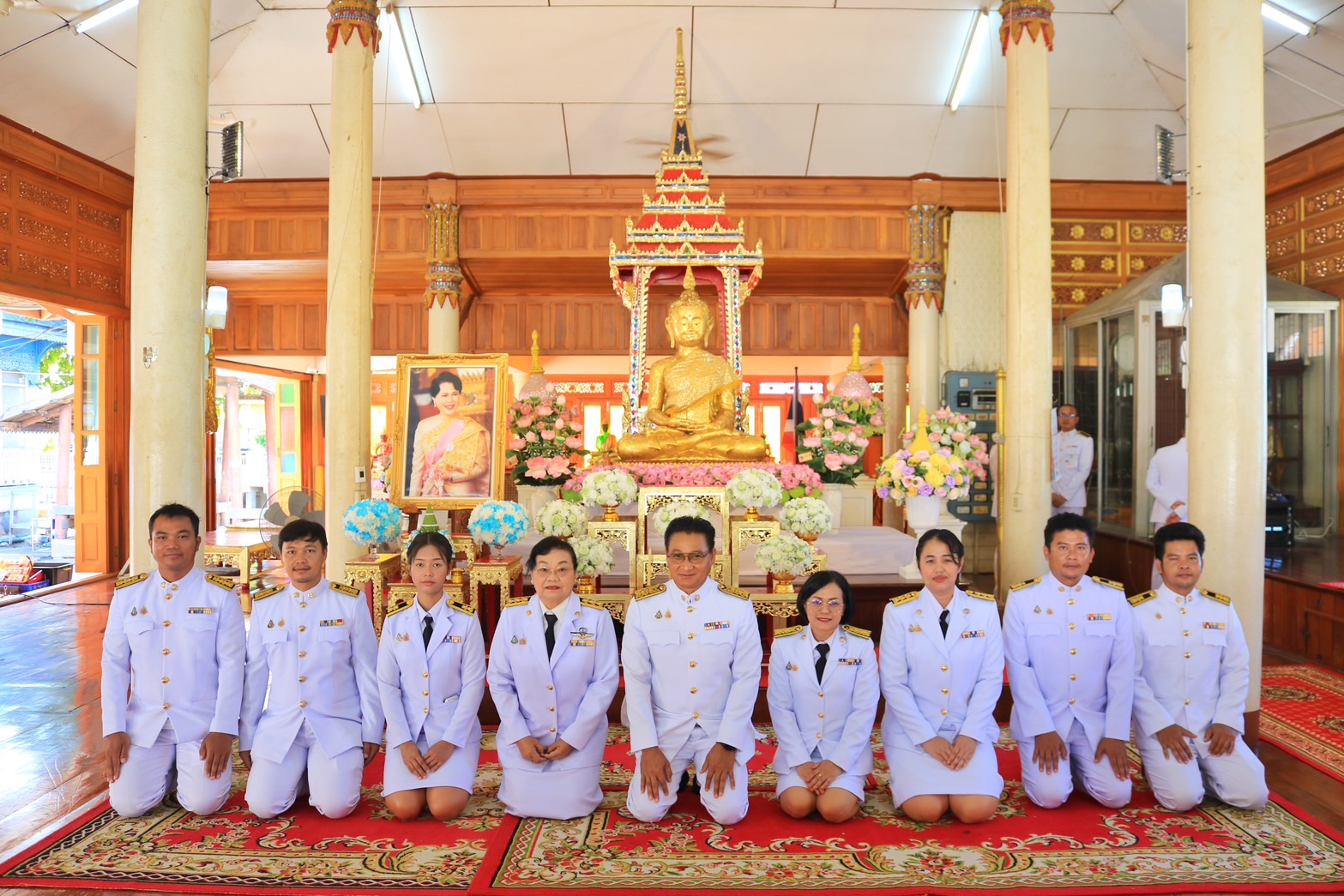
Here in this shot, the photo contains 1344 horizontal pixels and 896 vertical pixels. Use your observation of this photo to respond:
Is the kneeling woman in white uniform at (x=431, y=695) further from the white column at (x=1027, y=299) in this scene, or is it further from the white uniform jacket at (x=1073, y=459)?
the white uniform jacket at (x=1073, y=459)

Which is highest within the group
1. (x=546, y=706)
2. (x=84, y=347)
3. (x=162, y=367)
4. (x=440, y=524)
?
(x=84, y=347)

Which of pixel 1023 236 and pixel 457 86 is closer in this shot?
pixel 1023 236

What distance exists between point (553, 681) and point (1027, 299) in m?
4.23

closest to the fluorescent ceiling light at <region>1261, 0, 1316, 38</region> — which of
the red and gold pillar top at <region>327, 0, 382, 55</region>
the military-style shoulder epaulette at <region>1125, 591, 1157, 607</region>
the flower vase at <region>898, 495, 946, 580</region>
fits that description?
the flower vase at <region>898, 495, 946, 580</region>

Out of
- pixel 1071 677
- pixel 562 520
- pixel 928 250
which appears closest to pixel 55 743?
pixel 562 520

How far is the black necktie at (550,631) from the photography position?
3.07 m

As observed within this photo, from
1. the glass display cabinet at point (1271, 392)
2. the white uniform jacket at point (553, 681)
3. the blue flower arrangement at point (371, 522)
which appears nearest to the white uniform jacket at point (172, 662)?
the white uniform jacket at point (553, 681)

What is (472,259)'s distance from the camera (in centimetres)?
950

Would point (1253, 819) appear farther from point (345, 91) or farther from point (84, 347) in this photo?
point (84, 347)

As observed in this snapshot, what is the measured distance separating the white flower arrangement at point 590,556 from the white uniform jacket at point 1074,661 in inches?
84.1

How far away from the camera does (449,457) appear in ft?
18.4

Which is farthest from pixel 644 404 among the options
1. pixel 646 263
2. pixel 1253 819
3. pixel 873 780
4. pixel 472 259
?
pixel 1253 819

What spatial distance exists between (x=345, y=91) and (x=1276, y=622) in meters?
6.82

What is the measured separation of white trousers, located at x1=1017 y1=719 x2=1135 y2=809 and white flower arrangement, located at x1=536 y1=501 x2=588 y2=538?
2482mm
